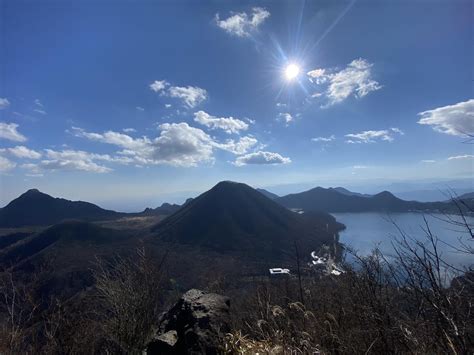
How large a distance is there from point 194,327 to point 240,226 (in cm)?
14086

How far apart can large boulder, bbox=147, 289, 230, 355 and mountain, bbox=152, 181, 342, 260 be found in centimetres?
10520

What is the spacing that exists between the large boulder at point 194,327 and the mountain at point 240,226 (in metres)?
105

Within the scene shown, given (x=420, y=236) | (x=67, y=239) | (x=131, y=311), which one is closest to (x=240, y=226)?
(x=67, y=239)

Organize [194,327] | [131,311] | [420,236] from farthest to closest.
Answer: [420,236]
[131,311]
[194,327]

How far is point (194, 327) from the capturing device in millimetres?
7191

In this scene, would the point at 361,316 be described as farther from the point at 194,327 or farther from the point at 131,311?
the point at 131,311

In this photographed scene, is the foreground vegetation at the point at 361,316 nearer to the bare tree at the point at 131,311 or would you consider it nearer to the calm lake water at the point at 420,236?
the bare tree at the point at 131,311

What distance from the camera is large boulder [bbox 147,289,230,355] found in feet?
21.9

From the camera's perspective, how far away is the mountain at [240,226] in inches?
4909

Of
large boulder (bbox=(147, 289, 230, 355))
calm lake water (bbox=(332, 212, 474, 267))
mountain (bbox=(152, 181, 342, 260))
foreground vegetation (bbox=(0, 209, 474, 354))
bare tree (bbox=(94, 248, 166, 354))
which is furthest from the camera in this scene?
mountain (bbox=(152, 181, 342, 260))

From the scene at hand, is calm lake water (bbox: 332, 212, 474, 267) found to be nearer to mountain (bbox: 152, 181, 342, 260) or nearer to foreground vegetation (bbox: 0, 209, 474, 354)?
foreground vegetation (bbox: 0, 209, 474, 354)

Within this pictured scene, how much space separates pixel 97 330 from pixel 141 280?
23.0 ft

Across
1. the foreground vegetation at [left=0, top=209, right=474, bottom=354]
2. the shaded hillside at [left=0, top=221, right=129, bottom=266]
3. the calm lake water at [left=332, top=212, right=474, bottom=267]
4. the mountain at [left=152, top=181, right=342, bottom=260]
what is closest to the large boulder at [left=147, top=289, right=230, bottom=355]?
the foreground vegetation at [left=0, top=209, right=474, bottom=354]

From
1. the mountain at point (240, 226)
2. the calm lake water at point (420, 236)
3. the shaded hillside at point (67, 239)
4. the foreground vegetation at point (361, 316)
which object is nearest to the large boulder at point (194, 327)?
the foreground vegetation at point (361, 316)
